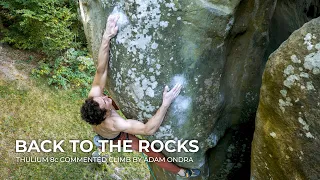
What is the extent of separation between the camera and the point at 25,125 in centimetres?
927

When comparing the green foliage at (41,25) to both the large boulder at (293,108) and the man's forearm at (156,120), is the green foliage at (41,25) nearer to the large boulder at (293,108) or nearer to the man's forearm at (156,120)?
the man's forearm at (156,120)

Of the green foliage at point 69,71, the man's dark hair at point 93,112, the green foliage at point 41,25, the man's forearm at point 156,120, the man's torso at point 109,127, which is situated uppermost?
the man's forearm at point 156,120

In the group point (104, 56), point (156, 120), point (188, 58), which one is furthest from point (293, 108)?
point (104, 56)

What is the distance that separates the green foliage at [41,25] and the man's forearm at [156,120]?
24.3 feet

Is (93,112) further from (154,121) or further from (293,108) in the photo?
(293,108)

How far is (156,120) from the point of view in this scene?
14.3 feet

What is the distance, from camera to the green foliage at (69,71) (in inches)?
436

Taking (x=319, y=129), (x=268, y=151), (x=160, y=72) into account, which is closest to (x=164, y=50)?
(x=160, y=72)

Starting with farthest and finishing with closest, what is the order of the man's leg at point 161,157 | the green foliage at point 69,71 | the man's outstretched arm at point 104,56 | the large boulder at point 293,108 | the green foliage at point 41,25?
1. the green foliage at point 69,71
2. the green foliage at point 41,25
3. the man's leg at point 161,157
4. the man's outstretched arm at point 104,56
5. the large boulder at point 293,108

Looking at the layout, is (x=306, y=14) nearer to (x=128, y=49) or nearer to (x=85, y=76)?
(x=128, y=49)

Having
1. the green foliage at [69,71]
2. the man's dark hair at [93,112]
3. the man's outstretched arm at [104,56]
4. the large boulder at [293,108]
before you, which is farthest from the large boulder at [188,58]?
the green foliage at [69,71]

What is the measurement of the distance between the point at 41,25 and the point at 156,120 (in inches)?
318

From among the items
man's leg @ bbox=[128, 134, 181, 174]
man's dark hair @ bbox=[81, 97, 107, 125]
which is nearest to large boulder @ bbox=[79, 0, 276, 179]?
man's leg @ bbox=[128, 134, 181, 174]

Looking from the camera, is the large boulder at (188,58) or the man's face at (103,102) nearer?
the large boulder at (188,58)
